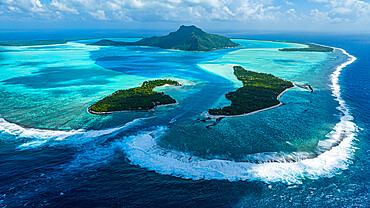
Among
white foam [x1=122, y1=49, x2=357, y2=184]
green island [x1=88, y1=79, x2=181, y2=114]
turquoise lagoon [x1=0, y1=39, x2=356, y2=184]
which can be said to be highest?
green island [x1=88, y1=79, x2=181, y2=114]

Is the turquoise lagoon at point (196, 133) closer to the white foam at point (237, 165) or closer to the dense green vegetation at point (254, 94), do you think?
the white foam at point (237, 165)

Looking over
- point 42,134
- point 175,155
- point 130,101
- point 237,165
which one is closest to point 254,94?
point 237,165

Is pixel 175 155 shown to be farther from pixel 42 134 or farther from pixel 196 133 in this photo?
pixel 42 134

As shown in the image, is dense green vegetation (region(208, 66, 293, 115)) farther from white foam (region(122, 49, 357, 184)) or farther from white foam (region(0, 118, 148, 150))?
white foam (region(0, 118, 148, 150))

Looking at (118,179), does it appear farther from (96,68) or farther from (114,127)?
(96,68)

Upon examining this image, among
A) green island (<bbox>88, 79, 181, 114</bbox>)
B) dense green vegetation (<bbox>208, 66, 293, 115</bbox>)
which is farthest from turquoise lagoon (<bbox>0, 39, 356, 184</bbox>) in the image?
dense green vegetation (<bbox>208, 66, 293, 115</bbox>)

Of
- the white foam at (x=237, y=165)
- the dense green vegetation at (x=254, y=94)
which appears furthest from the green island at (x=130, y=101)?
the white foam at (x=237, y=165)

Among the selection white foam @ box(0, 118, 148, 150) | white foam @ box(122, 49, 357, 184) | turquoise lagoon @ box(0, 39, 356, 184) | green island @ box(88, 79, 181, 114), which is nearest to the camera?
white foam @ box(122, 49, 357, 184)

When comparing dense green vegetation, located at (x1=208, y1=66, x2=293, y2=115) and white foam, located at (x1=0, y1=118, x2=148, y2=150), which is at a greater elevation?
dense green vegetation, located at (x1=208, y1=66, x2=293, y2=115)
